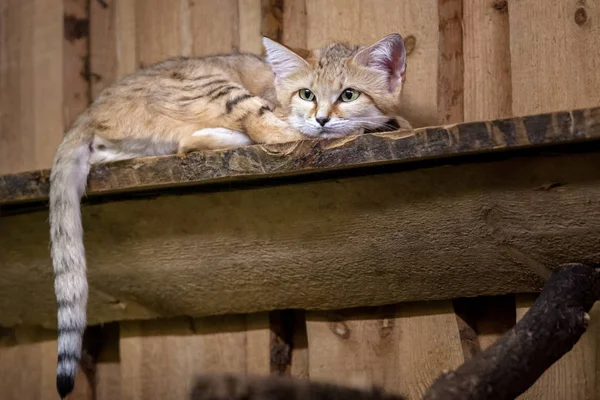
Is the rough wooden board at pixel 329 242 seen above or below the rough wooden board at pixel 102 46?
below

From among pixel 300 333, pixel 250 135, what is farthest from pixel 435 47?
pixel 300 333

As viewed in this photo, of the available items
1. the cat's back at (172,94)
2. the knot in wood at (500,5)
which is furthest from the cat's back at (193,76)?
the knot in wood at (500,5)

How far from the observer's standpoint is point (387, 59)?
168cm

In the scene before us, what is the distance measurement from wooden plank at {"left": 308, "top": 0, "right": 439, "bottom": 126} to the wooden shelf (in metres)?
0.36

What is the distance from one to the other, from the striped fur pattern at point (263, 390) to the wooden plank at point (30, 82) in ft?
4.27

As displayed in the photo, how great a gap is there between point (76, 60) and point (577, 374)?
1434 millimetres

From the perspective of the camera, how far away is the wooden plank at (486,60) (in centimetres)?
173

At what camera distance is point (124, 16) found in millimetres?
2127

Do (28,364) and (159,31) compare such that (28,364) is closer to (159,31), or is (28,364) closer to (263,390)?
(159,31)

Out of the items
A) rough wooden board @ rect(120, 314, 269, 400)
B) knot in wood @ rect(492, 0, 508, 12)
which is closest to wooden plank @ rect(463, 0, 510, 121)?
knot in wood @ rect(492, 0, 508, 12)

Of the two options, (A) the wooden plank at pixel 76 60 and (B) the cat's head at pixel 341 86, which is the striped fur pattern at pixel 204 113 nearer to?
(B) the cat's head at pixel 341 86

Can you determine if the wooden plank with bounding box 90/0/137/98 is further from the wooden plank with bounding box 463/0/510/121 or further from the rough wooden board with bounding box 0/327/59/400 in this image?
the wooden plank with bounding box 463/0/510/121

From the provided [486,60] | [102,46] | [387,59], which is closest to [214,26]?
[102,46]

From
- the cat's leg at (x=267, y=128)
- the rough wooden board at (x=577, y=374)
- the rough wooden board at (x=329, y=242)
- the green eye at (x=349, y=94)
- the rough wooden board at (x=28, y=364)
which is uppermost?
the green eye at (x=349, y=94)
